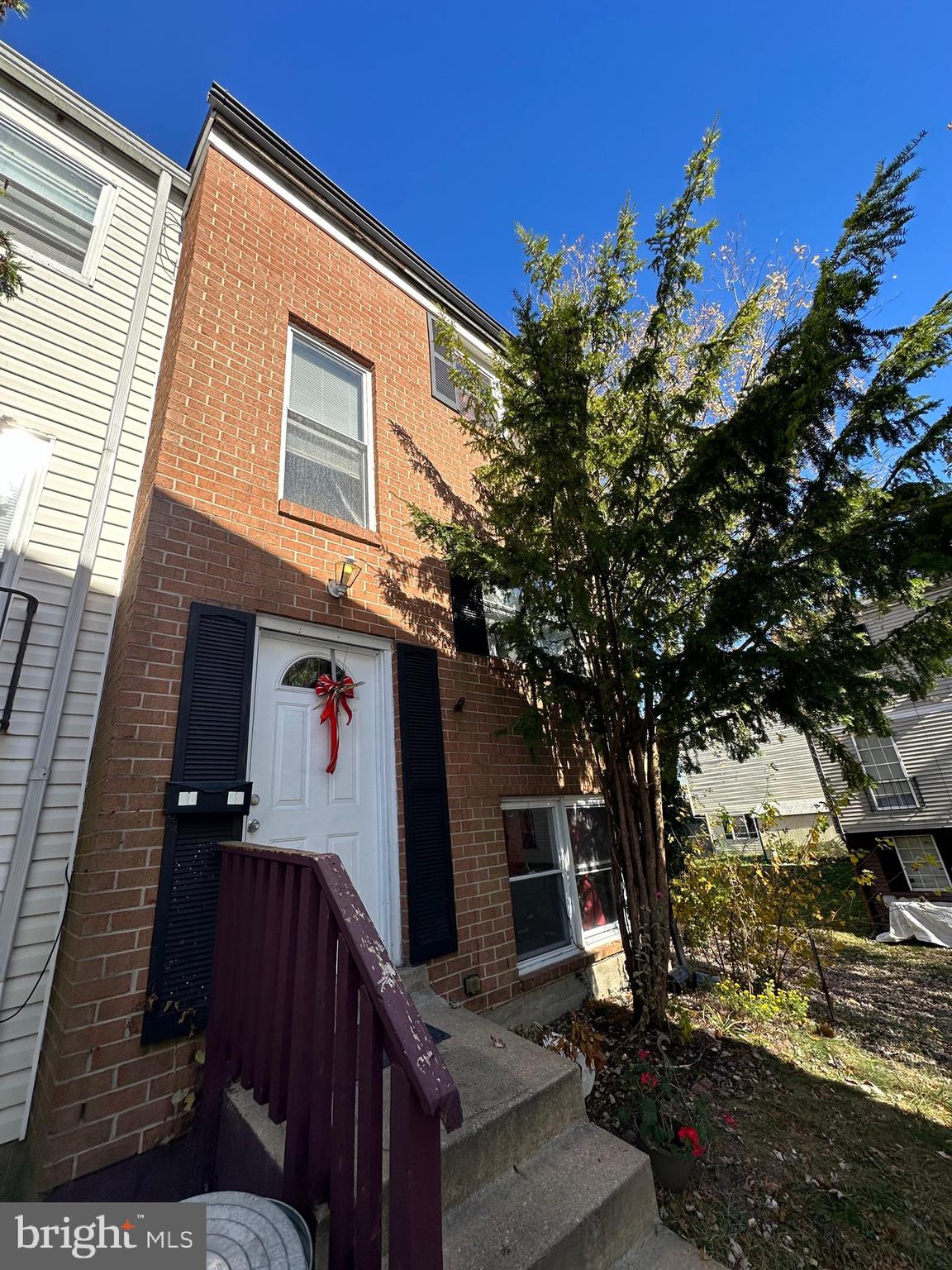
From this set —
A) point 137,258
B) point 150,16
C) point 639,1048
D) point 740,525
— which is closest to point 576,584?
point 740,525

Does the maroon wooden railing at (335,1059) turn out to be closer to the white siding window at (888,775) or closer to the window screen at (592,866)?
the window screen at (592,866)

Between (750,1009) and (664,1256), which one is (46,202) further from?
(750,1009)

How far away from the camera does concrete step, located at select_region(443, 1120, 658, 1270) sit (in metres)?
1.78

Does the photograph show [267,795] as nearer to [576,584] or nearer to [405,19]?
[576,584]

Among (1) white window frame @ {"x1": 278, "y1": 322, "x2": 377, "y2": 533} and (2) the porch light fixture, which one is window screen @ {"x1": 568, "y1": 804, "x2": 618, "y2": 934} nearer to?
(2) the porch light fixture

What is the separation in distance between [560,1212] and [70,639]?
4025 millimetres

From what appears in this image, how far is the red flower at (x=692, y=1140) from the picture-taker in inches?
100

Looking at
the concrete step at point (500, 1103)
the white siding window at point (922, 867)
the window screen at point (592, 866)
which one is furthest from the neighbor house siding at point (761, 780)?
the concrete step at point (500, 1103)

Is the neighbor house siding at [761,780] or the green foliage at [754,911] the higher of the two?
the neighbor house siding at [761,780]

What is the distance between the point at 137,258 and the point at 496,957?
7172 millimetres

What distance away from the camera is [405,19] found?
596cm

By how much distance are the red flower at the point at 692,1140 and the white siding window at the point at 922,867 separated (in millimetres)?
14144

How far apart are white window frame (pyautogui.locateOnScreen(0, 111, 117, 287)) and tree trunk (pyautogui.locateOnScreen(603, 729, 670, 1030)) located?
631cm

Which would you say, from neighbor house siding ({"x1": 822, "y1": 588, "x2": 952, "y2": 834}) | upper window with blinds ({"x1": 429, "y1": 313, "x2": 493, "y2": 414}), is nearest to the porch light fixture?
upper window with blinds ({"x1": 429, "y1": 313, "x2": 493, "y2": 414})
